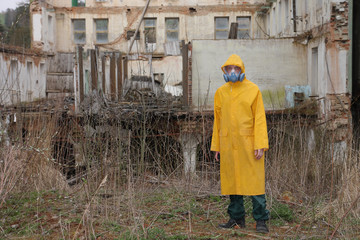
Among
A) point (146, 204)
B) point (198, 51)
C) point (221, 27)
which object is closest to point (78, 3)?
point (221, 27)

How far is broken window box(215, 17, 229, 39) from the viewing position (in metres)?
29.7

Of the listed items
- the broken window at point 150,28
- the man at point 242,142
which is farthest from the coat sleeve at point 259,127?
the broken window at point 150,28

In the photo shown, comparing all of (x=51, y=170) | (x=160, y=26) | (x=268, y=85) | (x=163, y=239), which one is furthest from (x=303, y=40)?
(x=160, y=26)

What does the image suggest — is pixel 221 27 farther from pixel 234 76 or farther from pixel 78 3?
pixel 234 76

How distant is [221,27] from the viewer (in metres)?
29.8

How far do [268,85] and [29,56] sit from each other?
1639 centimetres

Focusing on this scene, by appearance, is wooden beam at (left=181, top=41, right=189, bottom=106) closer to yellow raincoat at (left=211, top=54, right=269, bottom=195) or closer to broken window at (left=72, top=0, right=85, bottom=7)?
yellow raincoat at (left=211, top=54, right=269, bottom=195)

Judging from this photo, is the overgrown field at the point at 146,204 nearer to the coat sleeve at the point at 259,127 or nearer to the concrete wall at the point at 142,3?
the coat sleeve at the point at 259,127

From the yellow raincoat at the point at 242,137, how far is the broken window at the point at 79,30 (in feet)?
86.2

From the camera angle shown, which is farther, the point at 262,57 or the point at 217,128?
the point at 262,57

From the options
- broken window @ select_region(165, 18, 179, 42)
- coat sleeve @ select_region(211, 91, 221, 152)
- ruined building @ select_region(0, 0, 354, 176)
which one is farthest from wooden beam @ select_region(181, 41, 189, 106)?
broken window @ select_region(165, 18, 179, 42)

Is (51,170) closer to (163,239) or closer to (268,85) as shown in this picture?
(163,239)

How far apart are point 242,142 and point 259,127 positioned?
0.26 meters

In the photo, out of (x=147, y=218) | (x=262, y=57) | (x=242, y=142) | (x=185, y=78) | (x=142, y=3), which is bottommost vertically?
(x=147, y=218)
